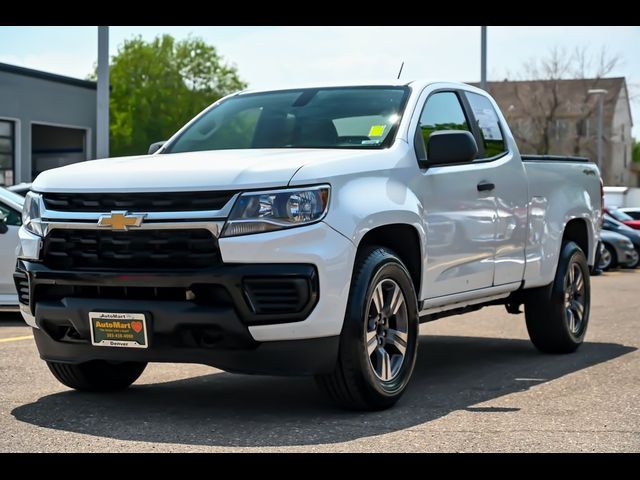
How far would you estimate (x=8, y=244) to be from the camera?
37.8 feet

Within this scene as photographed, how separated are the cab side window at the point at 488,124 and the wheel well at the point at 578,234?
138 centimetres

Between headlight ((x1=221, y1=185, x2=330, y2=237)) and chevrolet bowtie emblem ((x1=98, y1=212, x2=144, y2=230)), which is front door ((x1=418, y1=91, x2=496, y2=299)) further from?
chevrolet bowtie emblem ((x1=98, y1=212, x2=144, y2=230))

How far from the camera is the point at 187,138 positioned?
7523 mm

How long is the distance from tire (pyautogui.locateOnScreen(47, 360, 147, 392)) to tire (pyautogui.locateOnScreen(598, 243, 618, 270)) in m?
19.0

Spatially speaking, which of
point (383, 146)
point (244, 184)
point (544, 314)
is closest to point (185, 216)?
point (244, 184)

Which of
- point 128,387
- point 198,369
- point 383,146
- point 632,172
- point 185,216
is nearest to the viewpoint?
point 185,216

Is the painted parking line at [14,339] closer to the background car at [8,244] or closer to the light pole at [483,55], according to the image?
the background car at [8,244]

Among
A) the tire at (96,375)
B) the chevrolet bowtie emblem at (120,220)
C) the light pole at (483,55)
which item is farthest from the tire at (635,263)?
the chevrolet bowtie emblem at (120,220)

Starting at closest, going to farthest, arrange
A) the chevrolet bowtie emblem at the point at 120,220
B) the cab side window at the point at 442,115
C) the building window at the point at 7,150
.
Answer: the chevrolet bowtie emblem at the point at 120,220 → the cab side window at the point at 442,115 → the building window at the point at 7,150

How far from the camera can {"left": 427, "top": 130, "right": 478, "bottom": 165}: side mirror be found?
691 centimetres

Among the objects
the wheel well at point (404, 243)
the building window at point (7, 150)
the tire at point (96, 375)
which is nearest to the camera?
the wheel well at point (404, 243)

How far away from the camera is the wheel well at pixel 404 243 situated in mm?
6484

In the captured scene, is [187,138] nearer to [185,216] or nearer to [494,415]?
[185,216]

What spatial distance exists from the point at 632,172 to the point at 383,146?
3522 inches
